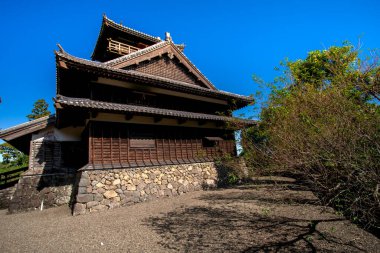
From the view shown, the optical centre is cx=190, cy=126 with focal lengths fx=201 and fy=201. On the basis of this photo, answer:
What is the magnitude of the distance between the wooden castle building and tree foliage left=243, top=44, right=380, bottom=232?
3181mm

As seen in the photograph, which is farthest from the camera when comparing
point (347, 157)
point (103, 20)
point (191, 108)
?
point (103, 20)

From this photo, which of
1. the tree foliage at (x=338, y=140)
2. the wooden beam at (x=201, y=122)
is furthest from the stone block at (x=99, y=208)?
the wooden beam at (x=201, y=122)

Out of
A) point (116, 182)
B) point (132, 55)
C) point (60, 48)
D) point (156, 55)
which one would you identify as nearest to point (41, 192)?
point (116, 182)

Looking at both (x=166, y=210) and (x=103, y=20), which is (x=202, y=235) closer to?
(x=166, y=210)

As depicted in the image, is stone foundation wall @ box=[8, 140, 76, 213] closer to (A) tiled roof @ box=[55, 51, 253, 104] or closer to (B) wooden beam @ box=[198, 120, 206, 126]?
(A) tiled roof @ box=[55, 51, 253, 104]

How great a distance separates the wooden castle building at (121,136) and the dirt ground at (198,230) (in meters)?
1.39

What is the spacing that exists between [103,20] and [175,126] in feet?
31.4

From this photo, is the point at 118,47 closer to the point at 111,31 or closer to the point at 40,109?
the point at 111,31

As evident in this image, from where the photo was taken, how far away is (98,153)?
8586mm

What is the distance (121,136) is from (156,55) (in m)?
5.96

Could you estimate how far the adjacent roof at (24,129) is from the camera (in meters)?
9.89

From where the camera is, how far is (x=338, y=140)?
167 inches

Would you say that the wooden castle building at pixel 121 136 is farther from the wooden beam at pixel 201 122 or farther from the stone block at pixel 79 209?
the wooden beam at pixel 201 122

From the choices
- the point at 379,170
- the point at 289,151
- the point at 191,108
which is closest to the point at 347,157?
the point at 379,170
